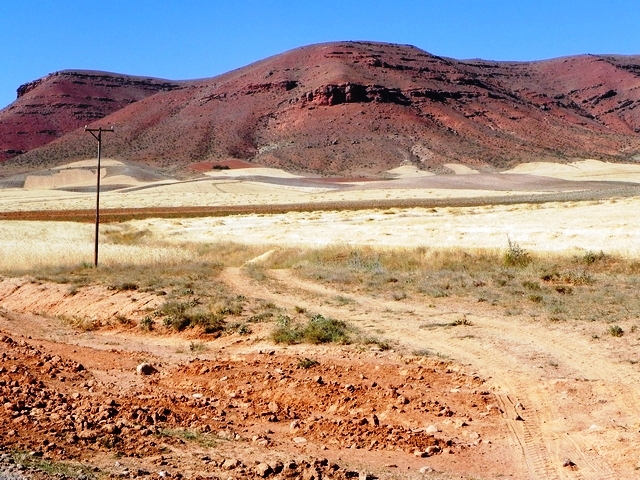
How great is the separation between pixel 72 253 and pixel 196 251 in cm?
520

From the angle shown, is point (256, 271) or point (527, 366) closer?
point (527, 366)

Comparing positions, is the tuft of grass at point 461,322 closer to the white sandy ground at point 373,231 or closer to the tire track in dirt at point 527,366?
the tire track in dirt at point 527,366

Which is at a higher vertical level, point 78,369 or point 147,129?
point 147,129

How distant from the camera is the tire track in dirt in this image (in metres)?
8.12

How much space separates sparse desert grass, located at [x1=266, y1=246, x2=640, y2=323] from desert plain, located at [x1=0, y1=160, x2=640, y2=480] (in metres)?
0.09

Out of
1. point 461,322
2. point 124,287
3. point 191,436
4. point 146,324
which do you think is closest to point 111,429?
point 191,436

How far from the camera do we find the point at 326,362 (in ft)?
40.8

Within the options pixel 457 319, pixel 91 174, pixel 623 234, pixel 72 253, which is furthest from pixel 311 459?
pixel 91 174

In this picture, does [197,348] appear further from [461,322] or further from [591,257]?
[591,257]

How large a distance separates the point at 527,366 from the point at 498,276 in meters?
9.10

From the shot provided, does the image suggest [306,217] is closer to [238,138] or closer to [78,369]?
[78,369]

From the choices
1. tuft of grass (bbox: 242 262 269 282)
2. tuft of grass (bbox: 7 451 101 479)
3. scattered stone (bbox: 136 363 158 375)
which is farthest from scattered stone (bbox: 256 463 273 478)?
tuft of grass (bbox: 242 262 269 282)

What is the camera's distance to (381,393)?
1042 centimetres

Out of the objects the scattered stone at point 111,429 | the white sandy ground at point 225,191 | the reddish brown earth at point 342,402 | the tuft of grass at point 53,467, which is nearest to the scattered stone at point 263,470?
the reddish brown earth at point 342,402
